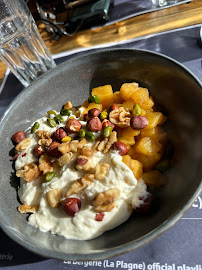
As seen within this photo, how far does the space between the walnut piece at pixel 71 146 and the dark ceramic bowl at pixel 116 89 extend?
0.92 feet

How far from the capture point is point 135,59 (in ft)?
3.96

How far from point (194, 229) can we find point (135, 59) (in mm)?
779

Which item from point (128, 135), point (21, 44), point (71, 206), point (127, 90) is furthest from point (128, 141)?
point (21, 44)

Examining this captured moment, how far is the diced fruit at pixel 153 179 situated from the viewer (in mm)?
996

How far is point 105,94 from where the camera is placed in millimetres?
1227

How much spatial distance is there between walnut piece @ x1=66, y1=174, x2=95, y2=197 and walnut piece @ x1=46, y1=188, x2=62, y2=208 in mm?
45

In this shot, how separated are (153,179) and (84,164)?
0.28 meters

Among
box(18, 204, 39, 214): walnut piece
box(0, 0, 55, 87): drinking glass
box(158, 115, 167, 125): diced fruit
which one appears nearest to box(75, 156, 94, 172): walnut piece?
box(18, 204, 39, 214): walnut piece

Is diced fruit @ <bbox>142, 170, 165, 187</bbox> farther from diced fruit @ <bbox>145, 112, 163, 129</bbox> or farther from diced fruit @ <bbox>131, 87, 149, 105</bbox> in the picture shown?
diced fruit @ <bbox>131, 87, 149, 105</bbox>

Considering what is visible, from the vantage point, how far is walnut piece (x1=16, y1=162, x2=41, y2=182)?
104cm

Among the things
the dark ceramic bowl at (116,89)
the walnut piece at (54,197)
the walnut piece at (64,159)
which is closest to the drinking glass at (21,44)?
the dark ceramic bowl at (116,89)

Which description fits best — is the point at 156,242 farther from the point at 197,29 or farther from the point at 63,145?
the point at 197,29

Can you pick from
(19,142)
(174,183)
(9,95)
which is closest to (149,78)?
(174,183)

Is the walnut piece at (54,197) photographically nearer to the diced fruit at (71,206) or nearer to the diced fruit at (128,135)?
the diced fruit at (71,206)
